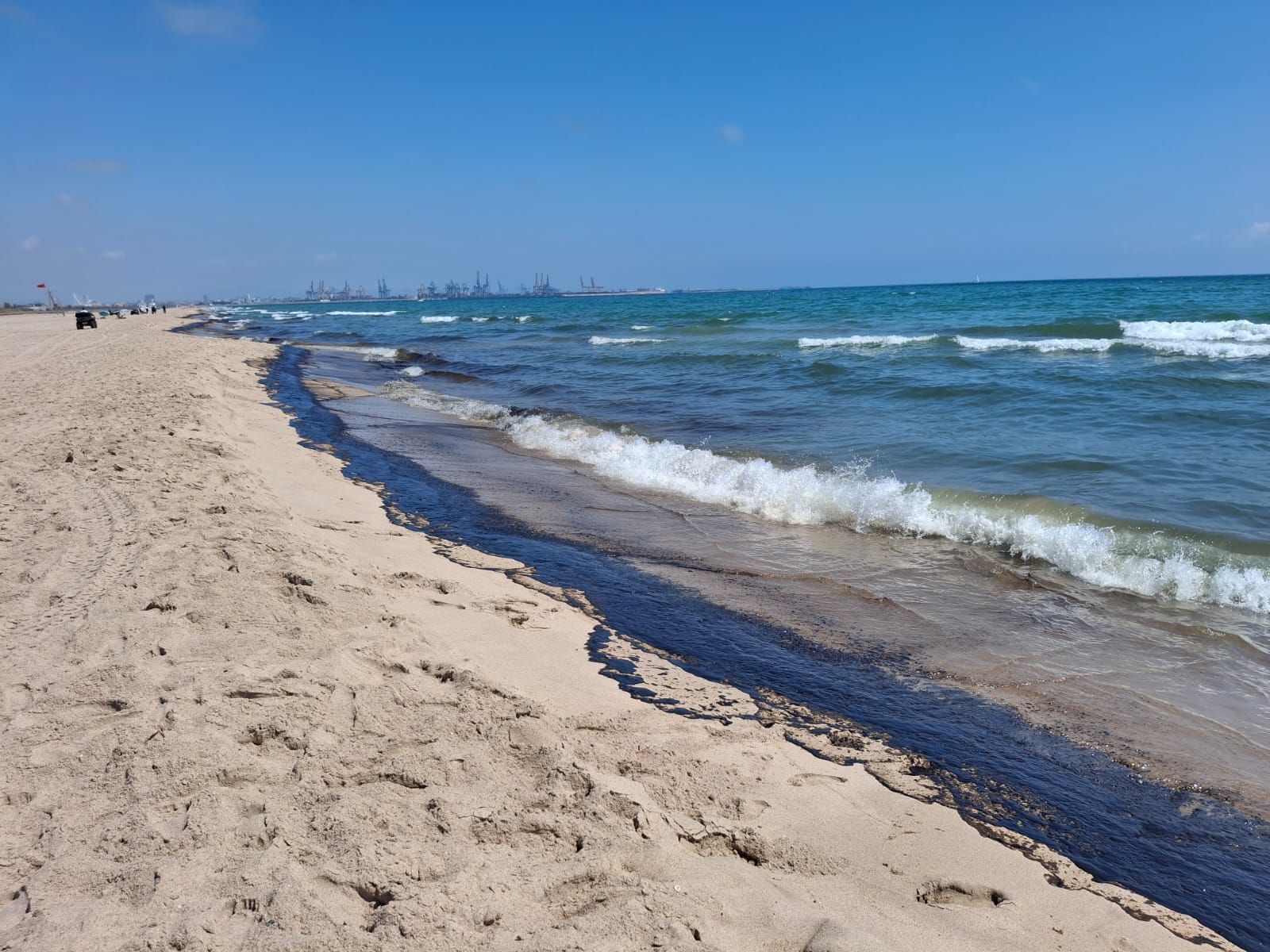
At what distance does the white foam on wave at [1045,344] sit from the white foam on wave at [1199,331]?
201 cm

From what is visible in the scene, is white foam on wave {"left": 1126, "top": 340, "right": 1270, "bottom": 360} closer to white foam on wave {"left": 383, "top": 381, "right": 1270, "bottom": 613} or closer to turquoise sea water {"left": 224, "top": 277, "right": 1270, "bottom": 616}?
turquoise sea water {"left": 224, "top": 277, "right": 1270, "bottom": 616}

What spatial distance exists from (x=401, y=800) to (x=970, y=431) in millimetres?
9874

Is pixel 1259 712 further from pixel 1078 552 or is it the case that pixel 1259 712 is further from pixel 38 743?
pixel 38 743

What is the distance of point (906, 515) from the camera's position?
675 cm

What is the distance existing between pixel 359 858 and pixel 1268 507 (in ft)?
25.7

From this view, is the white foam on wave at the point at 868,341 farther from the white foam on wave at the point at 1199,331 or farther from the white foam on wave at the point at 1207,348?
the white foam on wave at the point at 1207,348


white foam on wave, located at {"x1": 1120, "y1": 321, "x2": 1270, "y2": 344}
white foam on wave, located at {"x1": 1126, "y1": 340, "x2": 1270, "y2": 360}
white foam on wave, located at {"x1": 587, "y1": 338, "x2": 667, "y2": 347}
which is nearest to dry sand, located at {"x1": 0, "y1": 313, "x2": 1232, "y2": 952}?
white foam on wave, located at {"x1": 1126, "y1": 340, "x2": 1270, "y2": 360}

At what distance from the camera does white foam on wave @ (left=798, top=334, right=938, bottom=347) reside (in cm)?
2320

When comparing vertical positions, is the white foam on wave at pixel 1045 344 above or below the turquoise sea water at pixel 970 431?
above

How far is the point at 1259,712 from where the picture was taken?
12.0 ft

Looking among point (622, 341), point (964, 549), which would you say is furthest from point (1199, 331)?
point (964, 549)

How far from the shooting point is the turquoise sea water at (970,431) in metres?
6.14

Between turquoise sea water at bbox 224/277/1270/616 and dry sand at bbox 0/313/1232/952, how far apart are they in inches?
149

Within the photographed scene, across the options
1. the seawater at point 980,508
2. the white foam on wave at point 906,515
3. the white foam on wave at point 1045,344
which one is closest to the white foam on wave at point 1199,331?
the white foam on wave at point 1045,344
